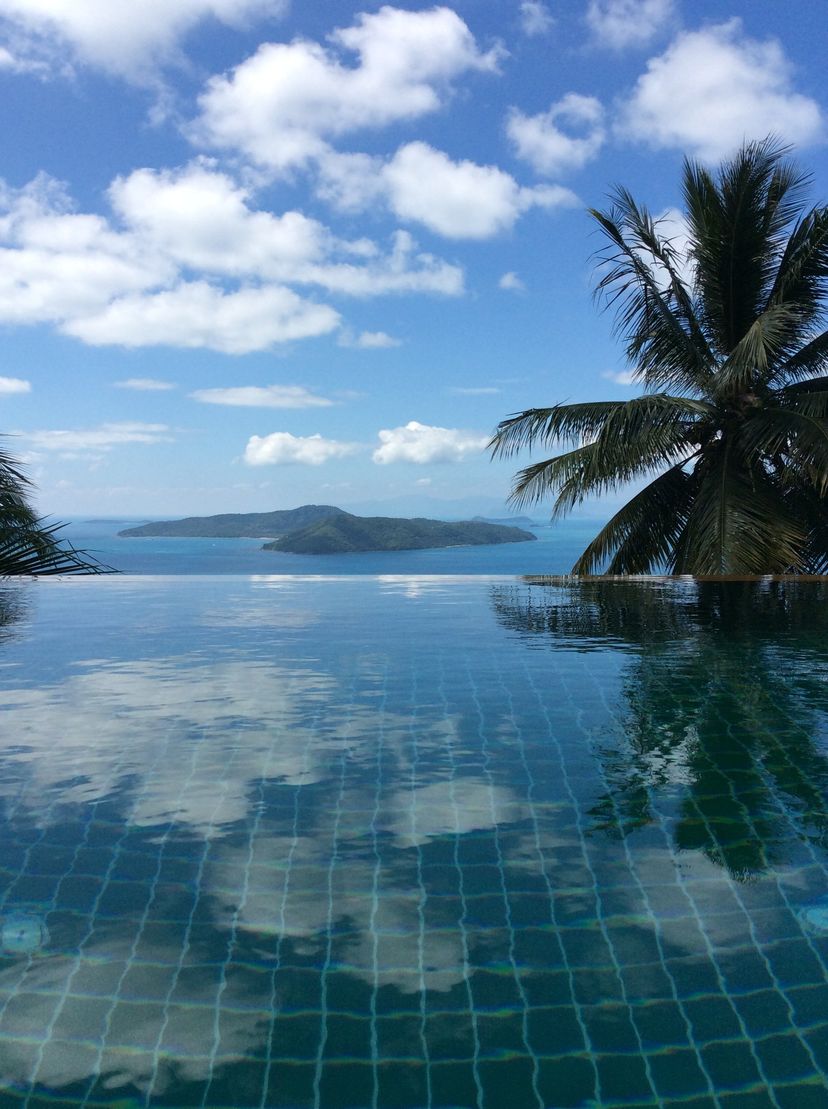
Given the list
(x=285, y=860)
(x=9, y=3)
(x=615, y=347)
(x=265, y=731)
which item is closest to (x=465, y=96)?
(x=615, y=347)

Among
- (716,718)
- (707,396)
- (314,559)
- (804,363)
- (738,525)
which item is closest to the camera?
(716,718)

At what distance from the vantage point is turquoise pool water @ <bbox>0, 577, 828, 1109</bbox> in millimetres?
1938

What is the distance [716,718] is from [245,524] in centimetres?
9812

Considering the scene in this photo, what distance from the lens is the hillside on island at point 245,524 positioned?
9375 centimetres

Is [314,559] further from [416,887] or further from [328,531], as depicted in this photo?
[416,887]

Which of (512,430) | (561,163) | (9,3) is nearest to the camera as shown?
(9,3)

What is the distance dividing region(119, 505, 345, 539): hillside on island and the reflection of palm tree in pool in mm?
85822

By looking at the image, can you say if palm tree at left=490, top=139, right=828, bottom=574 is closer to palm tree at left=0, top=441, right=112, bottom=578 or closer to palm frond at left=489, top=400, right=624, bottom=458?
palm frond at left=489, top=400, right=624, bottom=458

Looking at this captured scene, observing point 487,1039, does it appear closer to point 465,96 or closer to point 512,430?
point 512,430

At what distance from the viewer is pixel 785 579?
1075cm

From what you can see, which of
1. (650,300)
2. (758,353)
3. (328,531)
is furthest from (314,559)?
(758,353)

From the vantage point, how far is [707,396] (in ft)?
42.2

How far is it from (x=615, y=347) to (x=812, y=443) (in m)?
4.27

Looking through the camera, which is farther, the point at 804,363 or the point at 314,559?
the point at 314,559
